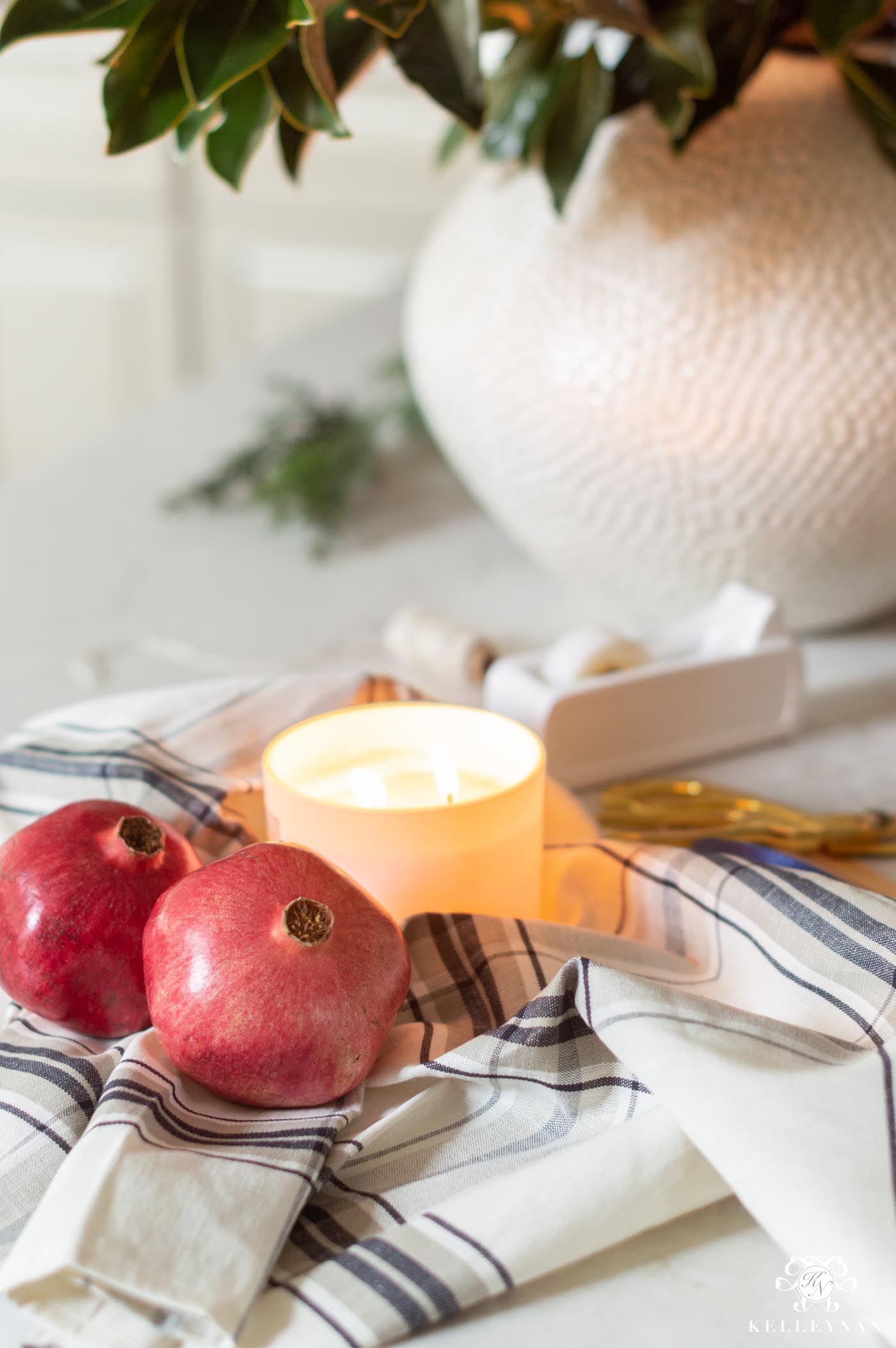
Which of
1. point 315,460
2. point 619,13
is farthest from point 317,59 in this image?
point 315,460

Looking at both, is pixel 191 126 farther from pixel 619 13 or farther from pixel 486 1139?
pixel 486 1139

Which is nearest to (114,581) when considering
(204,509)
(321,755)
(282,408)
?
(204,509)

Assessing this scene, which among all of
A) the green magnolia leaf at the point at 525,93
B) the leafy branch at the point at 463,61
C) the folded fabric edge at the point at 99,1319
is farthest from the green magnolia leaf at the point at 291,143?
the folded fabric edge at the point at 99,1319

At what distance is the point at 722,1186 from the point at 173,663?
0.50 meters

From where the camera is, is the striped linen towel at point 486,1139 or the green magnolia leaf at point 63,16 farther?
the green magnolia leaf at point 63,16

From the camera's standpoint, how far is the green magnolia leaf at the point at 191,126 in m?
0.49

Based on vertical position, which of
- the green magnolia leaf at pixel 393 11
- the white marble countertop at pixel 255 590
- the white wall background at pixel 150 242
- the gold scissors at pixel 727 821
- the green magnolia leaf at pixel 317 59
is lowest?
the white wall background at pixel 150 242

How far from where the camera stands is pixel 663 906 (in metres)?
0.45

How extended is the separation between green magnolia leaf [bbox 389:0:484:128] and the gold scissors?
310 millimetres

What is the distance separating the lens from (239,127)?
51 centimetres

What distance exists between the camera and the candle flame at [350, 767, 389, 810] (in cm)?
45

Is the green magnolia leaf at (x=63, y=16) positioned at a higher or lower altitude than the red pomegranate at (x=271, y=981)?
higher

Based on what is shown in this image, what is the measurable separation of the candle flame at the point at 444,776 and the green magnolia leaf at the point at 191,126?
26cm

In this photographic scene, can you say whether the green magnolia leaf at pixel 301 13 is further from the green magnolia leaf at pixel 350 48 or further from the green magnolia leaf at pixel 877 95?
the green magnolia leaf at pixel 877 95
